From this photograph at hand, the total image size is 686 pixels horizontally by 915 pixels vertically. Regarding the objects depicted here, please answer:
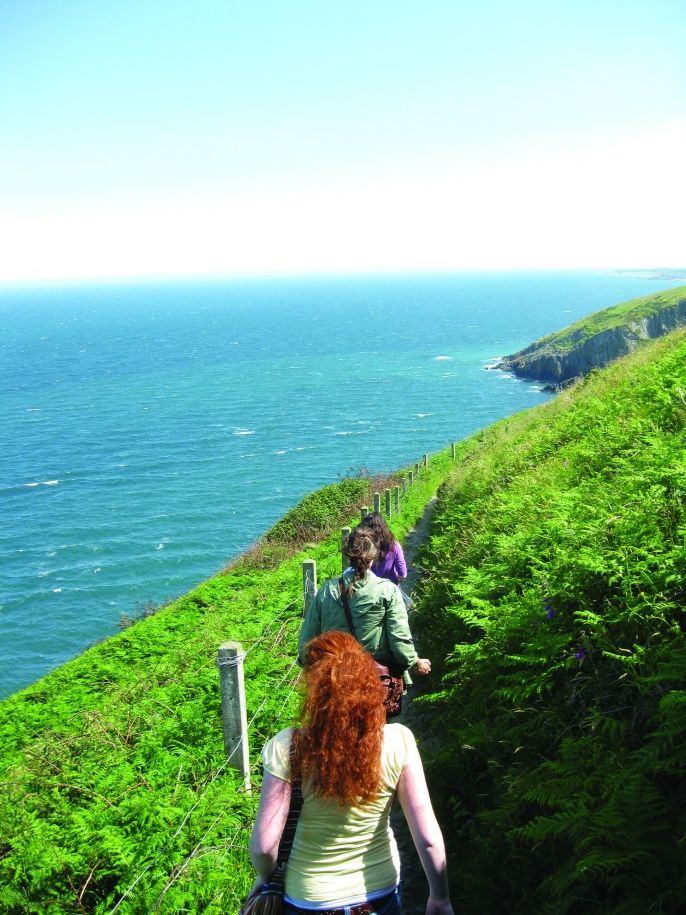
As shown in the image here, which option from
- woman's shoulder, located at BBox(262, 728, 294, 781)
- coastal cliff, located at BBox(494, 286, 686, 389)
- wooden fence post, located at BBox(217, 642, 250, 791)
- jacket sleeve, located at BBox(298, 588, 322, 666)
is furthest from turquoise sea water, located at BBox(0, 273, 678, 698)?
woman's shoulder, located at BBox(262, 728, 294, 781)

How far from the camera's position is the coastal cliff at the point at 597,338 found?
86062mm

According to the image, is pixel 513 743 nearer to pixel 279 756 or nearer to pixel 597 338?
pixel 279 756

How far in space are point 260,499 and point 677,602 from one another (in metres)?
43.7

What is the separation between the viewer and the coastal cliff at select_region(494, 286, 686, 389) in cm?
8606

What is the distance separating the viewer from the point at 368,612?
482 cm

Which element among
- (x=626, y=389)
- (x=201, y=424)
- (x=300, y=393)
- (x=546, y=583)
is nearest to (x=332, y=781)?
(x=546, y=583)

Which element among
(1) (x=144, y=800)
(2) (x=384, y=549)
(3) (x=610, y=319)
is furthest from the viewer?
(3) (x=610, y=319)

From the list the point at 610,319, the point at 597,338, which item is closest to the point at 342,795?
the point at 597,338

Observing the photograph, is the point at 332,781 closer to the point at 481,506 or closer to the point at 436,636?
the point at 436,636

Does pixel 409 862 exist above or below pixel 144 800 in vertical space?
below

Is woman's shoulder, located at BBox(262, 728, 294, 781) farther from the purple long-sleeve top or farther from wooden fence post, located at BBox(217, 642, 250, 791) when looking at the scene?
the purple long-sleeve top

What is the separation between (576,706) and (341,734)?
8.48 ft

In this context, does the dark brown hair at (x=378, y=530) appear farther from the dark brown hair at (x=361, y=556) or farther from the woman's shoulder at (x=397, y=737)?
the woman's shoulder at (x=397, y=737)

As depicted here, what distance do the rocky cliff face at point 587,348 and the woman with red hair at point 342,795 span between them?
84882mm
